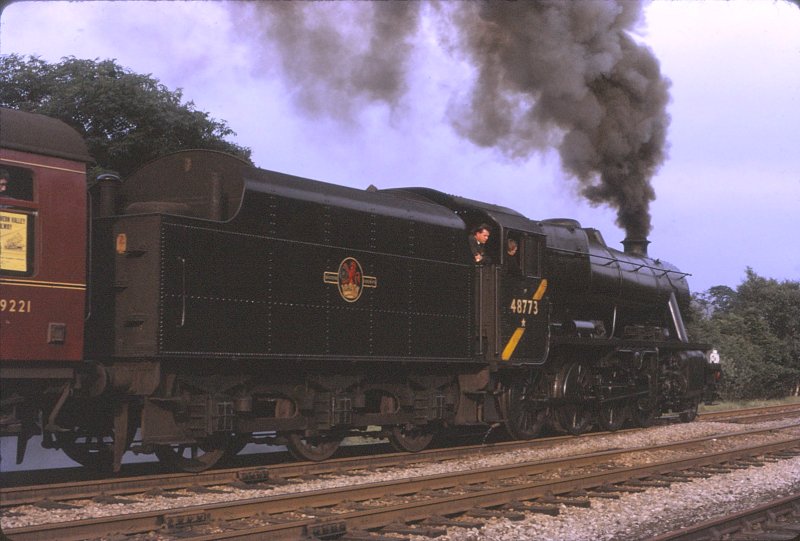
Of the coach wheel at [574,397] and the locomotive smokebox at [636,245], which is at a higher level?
the locomotive smokebox at [636,245]

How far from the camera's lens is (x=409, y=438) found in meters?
13.8

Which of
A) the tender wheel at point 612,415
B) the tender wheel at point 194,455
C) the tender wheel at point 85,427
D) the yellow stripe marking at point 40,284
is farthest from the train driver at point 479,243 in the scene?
the yellow stripe marking at point 40,284

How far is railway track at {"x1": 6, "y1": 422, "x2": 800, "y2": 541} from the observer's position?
23.8ft

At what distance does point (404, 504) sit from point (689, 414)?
1453cm

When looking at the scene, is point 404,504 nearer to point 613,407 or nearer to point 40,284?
point 40,284

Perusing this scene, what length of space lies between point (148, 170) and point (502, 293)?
6.00 meters

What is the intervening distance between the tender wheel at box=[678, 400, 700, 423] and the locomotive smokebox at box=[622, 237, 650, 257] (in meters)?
3.73

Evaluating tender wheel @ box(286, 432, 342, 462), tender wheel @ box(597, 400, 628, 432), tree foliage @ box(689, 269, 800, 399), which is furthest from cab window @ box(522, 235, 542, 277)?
tree foliage @ box(689, 269, 800, 399)

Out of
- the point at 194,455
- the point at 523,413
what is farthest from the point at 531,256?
the point at 194,455

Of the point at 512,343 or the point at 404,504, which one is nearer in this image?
the point at 404,504

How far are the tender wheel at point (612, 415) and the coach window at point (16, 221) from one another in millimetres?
12104

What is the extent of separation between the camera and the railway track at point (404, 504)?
7242mm

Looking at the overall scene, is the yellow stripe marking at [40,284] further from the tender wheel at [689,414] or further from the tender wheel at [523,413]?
the tender wheel at [689,414]

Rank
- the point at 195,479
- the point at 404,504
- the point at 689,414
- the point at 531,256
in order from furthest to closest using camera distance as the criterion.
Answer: the point at 689,414 → the point at 531,256 → the point at 195,479 → the point at 404,504
